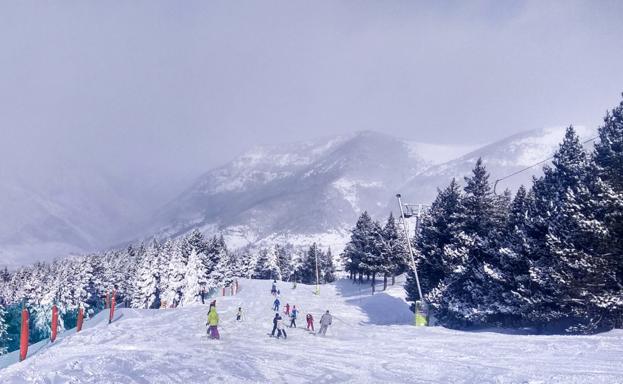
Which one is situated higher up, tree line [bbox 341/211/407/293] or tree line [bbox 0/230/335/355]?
tree line [bbox 341/211/407/293]

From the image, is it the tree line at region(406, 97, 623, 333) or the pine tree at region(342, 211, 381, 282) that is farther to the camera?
the pine tree at region(342, 211, 381, 282)

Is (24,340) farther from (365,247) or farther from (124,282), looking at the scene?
(124,282)

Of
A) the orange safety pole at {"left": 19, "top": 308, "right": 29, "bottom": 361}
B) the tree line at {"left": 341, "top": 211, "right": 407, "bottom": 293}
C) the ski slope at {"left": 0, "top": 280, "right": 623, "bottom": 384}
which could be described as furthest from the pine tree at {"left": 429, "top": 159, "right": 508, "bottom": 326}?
the tree line at {"left": 341, "top": 211, "right": 407, "bottom": 293}

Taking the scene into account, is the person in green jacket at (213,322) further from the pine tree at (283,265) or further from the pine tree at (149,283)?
the pine tree at (283,265)

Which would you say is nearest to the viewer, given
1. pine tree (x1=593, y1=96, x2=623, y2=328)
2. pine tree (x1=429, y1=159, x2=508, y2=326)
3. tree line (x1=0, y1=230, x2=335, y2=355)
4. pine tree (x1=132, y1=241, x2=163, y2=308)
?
pine tree (x1=593, y1=96, x2=623, y2=328)

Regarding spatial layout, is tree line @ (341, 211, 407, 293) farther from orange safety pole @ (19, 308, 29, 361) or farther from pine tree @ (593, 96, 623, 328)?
orange safety pole @ (19, 308, 29, 361)

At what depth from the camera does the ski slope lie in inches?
550

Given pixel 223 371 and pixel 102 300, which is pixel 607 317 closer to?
pixel 223 371

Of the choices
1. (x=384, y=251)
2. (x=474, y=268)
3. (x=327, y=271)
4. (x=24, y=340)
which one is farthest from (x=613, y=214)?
(x=327, y=271)

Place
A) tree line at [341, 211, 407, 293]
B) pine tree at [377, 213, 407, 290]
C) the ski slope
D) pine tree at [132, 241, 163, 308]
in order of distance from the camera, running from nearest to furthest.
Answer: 1. the ski slope
2. tree line at [341, 211, 407, 293]
3. pine tree at [377, 213, 407, 290]
4. pine tree at [132, 241, 163, 308]

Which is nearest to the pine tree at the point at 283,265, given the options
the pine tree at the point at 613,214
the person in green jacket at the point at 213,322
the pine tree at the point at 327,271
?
the pine tree at the point at 327,271

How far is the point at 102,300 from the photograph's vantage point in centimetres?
10044

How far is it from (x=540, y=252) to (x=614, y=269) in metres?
4.83

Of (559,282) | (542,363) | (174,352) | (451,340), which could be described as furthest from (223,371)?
(559,282)
